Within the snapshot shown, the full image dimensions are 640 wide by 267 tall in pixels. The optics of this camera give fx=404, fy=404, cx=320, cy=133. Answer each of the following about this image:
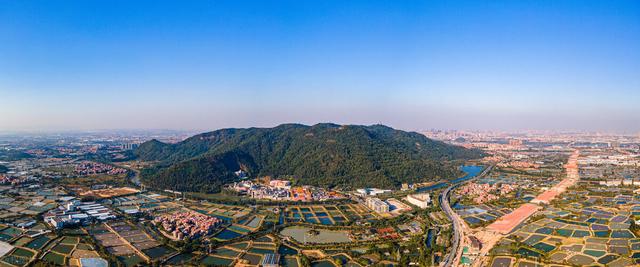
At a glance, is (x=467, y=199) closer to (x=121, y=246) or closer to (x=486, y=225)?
(x=486, y=225)

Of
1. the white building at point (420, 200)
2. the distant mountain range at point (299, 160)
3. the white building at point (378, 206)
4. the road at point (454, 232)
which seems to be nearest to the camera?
the road at point (454, 232)

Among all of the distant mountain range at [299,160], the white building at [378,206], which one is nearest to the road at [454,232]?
the white building at [378,206]

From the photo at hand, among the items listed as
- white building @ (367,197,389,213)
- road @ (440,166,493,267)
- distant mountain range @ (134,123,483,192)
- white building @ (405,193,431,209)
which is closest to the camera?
road @ (440,166,493,267)

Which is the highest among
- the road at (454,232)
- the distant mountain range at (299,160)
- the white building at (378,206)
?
the distant mountain range at (299,160)

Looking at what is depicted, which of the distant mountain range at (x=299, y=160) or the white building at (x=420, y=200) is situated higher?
the distant mountain range at (x=299, y=160)

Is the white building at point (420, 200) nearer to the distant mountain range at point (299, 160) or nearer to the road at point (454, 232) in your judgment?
the road at point (454, 232)

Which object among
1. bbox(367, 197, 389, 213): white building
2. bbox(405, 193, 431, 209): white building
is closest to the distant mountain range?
bbox(405, 193, 431, 209): white building

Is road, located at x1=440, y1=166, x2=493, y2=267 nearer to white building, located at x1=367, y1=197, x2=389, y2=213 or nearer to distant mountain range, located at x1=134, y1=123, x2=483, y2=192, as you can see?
Result: white building, located at x1=367, y1=197, x2=389, y2=213

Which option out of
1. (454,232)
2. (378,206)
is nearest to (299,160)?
(378,206)
